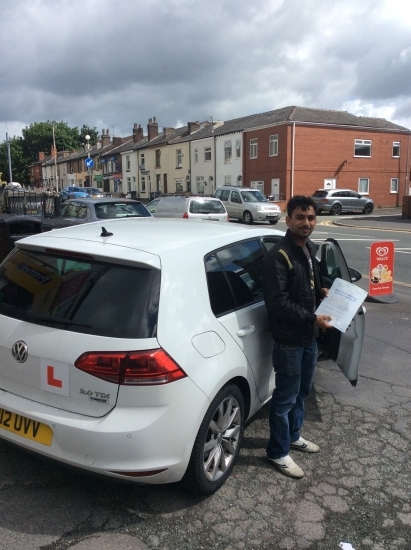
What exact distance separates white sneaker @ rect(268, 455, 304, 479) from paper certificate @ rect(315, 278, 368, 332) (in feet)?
3.18

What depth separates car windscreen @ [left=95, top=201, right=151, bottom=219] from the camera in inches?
481

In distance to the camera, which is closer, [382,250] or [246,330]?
[246,330]

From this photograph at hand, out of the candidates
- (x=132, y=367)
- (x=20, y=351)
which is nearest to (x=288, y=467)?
(x=132, y=367)

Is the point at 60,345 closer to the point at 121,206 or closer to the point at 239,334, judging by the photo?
the point at 239,334

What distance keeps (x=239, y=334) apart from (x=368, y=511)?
128cm

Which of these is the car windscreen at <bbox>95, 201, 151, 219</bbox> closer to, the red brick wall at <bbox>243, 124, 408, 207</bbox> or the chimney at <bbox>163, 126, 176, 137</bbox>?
the red brick wall at <bbox>243, 124, 408, 207</bbox>

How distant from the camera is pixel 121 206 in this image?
12.5 meters

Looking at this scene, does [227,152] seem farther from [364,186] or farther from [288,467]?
[288,467]

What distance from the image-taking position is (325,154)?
39.4 meters

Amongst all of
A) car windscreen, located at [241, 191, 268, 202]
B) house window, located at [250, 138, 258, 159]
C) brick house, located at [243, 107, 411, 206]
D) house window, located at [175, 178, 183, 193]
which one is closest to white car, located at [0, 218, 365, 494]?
car windscreen, located at [241, 191, 268, 202]

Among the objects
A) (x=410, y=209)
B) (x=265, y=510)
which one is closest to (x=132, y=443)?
(x=265, y=510)

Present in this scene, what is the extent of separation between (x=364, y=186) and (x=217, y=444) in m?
41.9

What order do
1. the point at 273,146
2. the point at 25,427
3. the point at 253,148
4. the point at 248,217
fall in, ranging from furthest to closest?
1. the point at 253,148
2. the point at 273,146
3. the point at 248,217
4. the point at 25,427

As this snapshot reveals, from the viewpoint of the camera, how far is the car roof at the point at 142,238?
9.71ft
